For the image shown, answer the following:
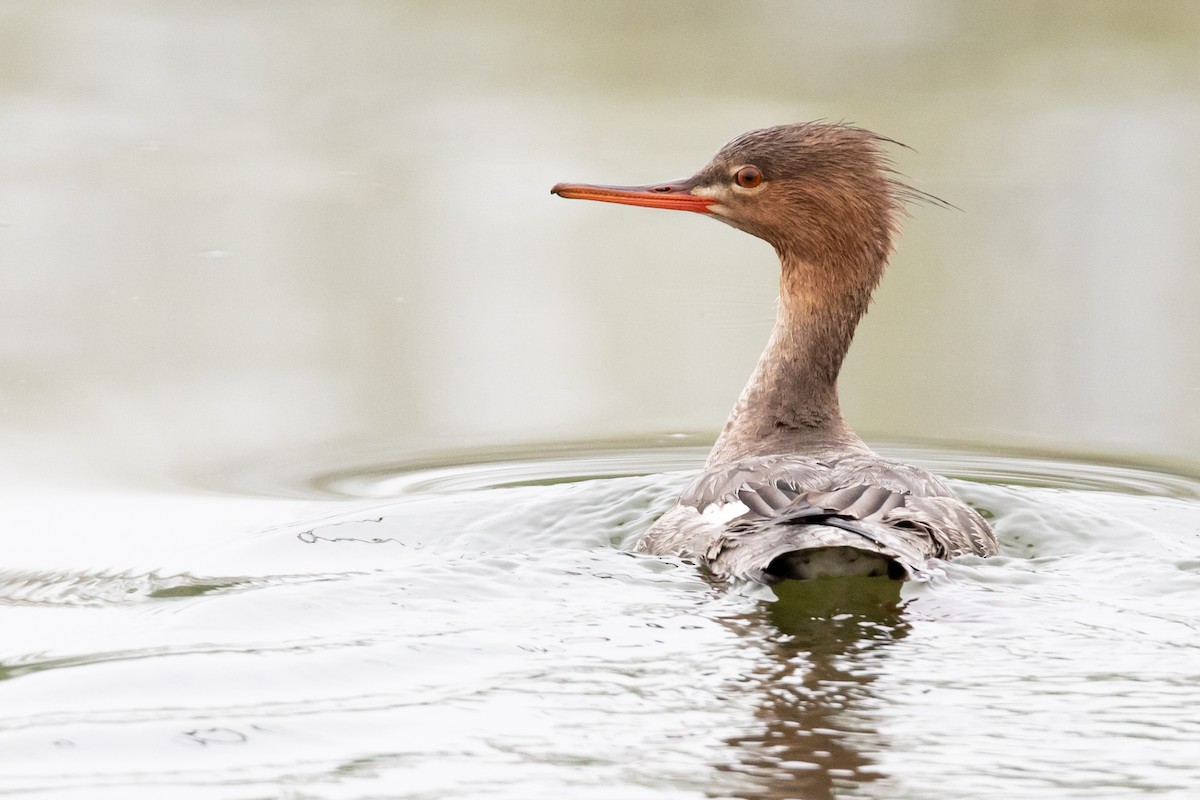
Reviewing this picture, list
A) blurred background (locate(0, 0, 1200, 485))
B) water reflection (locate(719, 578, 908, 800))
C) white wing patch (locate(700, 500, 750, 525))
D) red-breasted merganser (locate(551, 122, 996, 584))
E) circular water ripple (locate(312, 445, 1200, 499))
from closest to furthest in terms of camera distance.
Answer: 1. water reflection (locate(719, 578, 908, 800))
2. white wing patch (locate(700, 500, 750, 525))
3. red-breasted merganser (locate(551, 122, 996, 584))
4. circular water ripple (locate(312, 445, 1200, 499))
5. blurred background (locate(0, 0, 1200, 485))

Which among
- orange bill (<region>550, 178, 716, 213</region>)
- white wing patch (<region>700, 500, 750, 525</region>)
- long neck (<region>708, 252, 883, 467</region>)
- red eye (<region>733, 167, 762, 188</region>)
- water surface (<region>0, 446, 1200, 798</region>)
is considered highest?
red eye (<region>733, 167, 762, 188</region>)

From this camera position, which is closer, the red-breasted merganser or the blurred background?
the red-breasted merganser

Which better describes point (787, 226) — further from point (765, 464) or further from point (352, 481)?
point (352, 481)

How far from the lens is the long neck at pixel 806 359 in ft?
24.4

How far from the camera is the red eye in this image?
7453 mm

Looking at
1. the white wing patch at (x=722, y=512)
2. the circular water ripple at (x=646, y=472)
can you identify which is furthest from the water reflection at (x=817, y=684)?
the circular water ripple at (x=646, y=472)

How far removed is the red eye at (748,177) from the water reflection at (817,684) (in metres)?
2.48

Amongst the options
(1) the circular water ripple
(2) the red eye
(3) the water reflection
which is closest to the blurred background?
(1) the circular water ripple

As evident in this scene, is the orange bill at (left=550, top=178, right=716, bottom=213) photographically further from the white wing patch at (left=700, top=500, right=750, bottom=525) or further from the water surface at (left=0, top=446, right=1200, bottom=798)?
the white wing patch at (left=700, top=500, right=750, bottom=525)

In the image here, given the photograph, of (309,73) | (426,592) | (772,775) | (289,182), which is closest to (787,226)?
(426,592)

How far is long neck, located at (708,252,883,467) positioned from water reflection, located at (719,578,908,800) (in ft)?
6.39

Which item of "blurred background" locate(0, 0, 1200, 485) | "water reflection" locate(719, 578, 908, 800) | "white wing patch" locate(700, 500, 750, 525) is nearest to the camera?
"water reflection" locate(719, 578, 908, 800)

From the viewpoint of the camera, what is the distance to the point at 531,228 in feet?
34.9

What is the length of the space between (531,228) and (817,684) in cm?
628
